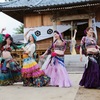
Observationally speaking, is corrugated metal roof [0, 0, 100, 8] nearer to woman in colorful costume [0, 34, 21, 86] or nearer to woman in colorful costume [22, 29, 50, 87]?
woman in colorful costume [0, 34, 21, 86]

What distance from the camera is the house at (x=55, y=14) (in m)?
15.1

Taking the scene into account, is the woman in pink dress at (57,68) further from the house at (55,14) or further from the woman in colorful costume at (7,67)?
the house at (55,14)

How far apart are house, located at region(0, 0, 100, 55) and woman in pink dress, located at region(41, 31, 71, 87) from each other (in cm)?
797

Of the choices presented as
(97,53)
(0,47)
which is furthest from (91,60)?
(0,47)

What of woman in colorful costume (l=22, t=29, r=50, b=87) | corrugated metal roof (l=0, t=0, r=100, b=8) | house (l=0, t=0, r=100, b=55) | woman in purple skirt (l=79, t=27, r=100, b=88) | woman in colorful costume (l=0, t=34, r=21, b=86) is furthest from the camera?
house (l=0, t=0, r=100, b=55)

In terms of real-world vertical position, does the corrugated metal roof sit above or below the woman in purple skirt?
above

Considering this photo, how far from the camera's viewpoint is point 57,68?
6.96 metres

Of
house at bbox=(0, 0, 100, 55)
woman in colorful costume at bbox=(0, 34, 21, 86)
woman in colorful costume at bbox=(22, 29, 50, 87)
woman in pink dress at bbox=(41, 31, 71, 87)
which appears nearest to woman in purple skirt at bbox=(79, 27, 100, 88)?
woman in pink dress at bbox=(41, 31, 71, 87)

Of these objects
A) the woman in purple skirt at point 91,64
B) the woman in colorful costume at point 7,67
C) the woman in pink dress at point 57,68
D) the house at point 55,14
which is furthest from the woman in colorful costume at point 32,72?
the house at point 55,14

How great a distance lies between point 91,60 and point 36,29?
11.3m

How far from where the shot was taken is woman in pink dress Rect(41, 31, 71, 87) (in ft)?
22.5

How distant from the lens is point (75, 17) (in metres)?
16.5

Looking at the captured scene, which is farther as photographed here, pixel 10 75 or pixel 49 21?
pixel 49 21

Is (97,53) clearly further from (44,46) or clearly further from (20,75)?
(44,46)
